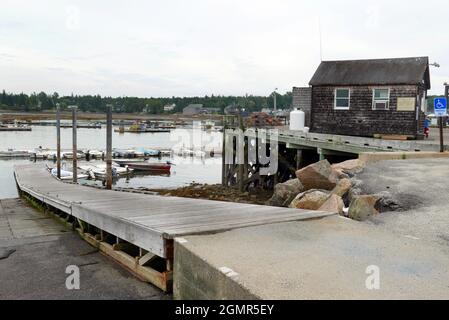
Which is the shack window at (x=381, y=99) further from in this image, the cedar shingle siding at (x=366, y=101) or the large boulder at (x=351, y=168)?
the large boulder at (x=351, y=168)

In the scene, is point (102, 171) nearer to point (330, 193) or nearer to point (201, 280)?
point (330, 193)

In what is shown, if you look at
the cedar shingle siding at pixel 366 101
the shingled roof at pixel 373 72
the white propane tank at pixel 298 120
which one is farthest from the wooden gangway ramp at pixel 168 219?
the white propane tank at pixel 298 120

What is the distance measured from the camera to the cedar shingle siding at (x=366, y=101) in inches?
757

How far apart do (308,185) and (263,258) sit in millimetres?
5843

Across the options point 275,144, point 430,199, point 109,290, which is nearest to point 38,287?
point 109,290

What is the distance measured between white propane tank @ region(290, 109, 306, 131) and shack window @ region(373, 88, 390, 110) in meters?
4.40

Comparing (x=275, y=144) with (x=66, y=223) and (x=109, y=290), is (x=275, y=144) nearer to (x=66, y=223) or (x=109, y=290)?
(x=66, y=223)

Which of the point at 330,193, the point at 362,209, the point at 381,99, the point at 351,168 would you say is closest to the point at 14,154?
the point at 381,99

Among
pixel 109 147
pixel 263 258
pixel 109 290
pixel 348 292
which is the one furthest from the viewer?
pixel 109 147

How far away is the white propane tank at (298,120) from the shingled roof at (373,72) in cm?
236

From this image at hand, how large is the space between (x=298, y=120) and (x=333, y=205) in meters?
17.2

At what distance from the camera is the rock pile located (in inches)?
251
